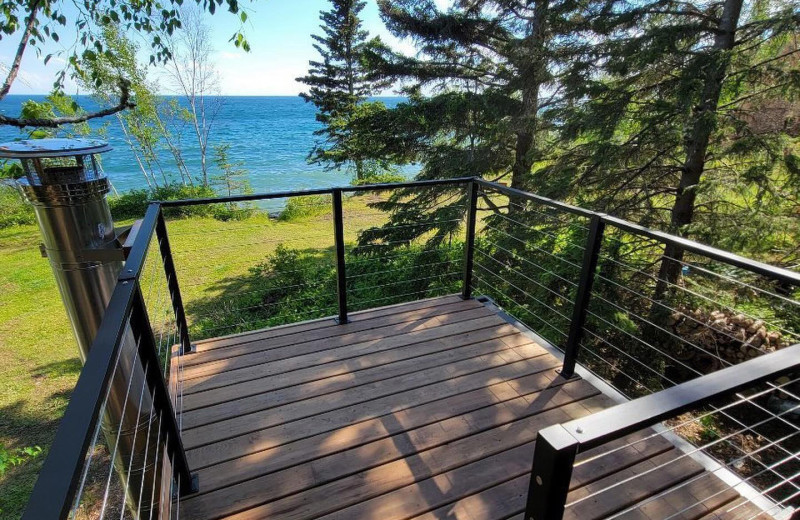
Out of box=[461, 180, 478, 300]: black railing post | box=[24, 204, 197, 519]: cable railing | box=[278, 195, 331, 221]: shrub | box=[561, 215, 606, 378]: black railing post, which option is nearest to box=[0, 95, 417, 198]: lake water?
box=[278, 195, 331, 221]: shrub

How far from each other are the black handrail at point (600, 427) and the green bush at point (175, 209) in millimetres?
12447

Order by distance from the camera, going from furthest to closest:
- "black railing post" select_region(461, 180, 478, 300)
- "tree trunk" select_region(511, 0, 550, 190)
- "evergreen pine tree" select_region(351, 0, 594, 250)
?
"evergreen pine tree" select_region(351, 0, 594, 250) → "tree trunk" select_region(511, 0, 550, 190) → "black railing post" select_region(461, 180, 478, 300)

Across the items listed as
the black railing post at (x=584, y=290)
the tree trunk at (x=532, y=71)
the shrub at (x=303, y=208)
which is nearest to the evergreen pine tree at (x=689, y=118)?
the tree trunk at (x=532, y=71)

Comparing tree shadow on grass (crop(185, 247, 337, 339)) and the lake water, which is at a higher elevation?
the lake water

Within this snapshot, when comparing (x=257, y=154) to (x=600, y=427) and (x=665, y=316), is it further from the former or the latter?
(x=600, y=427)

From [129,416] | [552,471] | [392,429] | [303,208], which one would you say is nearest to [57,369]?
[129,416]

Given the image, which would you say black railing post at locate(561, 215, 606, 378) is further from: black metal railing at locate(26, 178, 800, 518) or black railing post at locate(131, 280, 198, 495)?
black railing post at locate(131, 280, 198, 495)

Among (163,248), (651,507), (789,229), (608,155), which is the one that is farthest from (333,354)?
(789,229)

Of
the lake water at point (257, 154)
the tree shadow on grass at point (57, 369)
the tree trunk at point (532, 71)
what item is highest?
the tree trunk at point (532, 71)

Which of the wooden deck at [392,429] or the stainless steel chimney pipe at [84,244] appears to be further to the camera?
the wooden deck at [392,429]

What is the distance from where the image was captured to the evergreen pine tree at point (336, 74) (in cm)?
1555

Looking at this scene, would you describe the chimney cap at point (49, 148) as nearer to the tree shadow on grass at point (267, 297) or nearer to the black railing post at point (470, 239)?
the black railing post at point (470, 239)

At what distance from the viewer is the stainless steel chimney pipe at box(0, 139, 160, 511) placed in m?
1.50

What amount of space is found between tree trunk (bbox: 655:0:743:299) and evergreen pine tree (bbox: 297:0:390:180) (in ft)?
39.2
